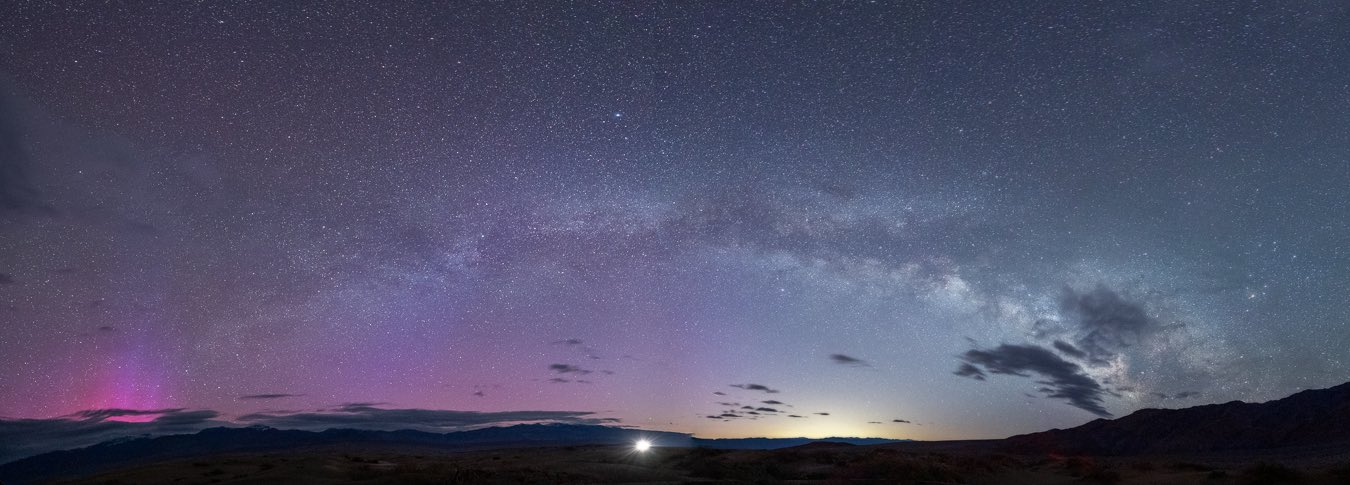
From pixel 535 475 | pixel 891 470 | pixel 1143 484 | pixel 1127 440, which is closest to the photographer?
pixel 1143 484

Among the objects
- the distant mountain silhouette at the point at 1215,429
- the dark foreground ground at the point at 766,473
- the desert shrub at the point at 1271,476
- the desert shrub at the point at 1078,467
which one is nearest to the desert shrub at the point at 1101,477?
the dark foreground ground at the point at 766,473

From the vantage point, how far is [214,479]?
4225 centimetres

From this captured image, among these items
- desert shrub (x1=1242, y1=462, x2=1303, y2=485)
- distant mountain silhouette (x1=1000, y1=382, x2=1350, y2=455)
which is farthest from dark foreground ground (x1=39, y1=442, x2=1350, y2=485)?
distant mountain silhouette (x1=1000, y1=382, x2=1350, y2=455)

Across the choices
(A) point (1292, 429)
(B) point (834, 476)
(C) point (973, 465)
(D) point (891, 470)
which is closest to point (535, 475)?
(B) point (834, 476)

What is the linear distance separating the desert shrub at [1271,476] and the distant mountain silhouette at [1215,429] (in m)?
77.1

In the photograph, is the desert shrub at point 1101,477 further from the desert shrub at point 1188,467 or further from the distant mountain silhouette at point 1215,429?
the distant mountain silhouette at point 1215,429

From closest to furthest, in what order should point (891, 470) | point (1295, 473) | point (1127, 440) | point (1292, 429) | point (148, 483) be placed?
1. point (1295, 473)
2. point (891, 470)
3. point (148, 483)
4. point (1292, 429)
5. point (1127, 440)

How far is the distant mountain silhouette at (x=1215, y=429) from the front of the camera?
93.6 metres

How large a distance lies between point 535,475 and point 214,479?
21.6 metres

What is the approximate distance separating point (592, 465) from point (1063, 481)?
2807 centimetres

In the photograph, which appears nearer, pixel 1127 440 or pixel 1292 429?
pixel 1292 429

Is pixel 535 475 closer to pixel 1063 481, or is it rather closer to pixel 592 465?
pixel 592 465

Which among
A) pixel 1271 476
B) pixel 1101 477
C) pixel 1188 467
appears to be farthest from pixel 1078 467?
pixel 1271 476

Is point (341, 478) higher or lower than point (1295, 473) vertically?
lower
